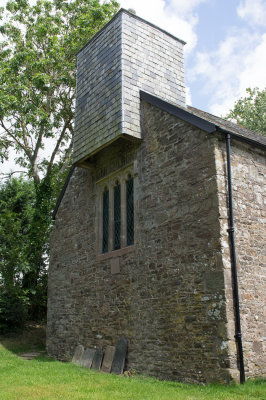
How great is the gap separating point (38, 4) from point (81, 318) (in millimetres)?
17346

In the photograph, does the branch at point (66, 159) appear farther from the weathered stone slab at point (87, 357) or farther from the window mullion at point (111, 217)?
the weathered stone slab at point (87, 357)

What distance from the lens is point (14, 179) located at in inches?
891

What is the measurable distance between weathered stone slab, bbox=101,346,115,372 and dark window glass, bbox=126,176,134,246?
9.42 feet

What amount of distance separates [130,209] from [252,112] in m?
19.0

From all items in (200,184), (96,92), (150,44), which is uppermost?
(150,44)

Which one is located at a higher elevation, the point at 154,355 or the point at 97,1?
the point at 97,1

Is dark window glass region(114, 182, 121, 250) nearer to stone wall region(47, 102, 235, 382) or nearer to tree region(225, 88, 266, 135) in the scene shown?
stone wall region(47, 102, 235, 382)

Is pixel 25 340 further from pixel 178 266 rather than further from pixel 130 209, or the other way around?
pixel 178 266

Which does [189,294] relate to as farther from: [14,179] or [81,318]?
[14,179]

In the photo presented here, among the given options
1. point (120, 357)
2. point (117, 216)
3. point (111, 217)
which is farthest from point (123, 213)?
point (120, 357)

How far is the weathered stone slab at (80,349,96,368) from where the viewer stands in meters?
11.2

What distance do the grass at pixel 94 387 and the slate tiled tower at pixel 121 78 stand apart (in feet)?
20.7

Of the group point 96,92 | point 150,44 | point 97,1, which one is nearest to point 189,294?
point 96,92

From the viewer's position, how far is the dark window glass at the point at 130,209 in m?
11.0
